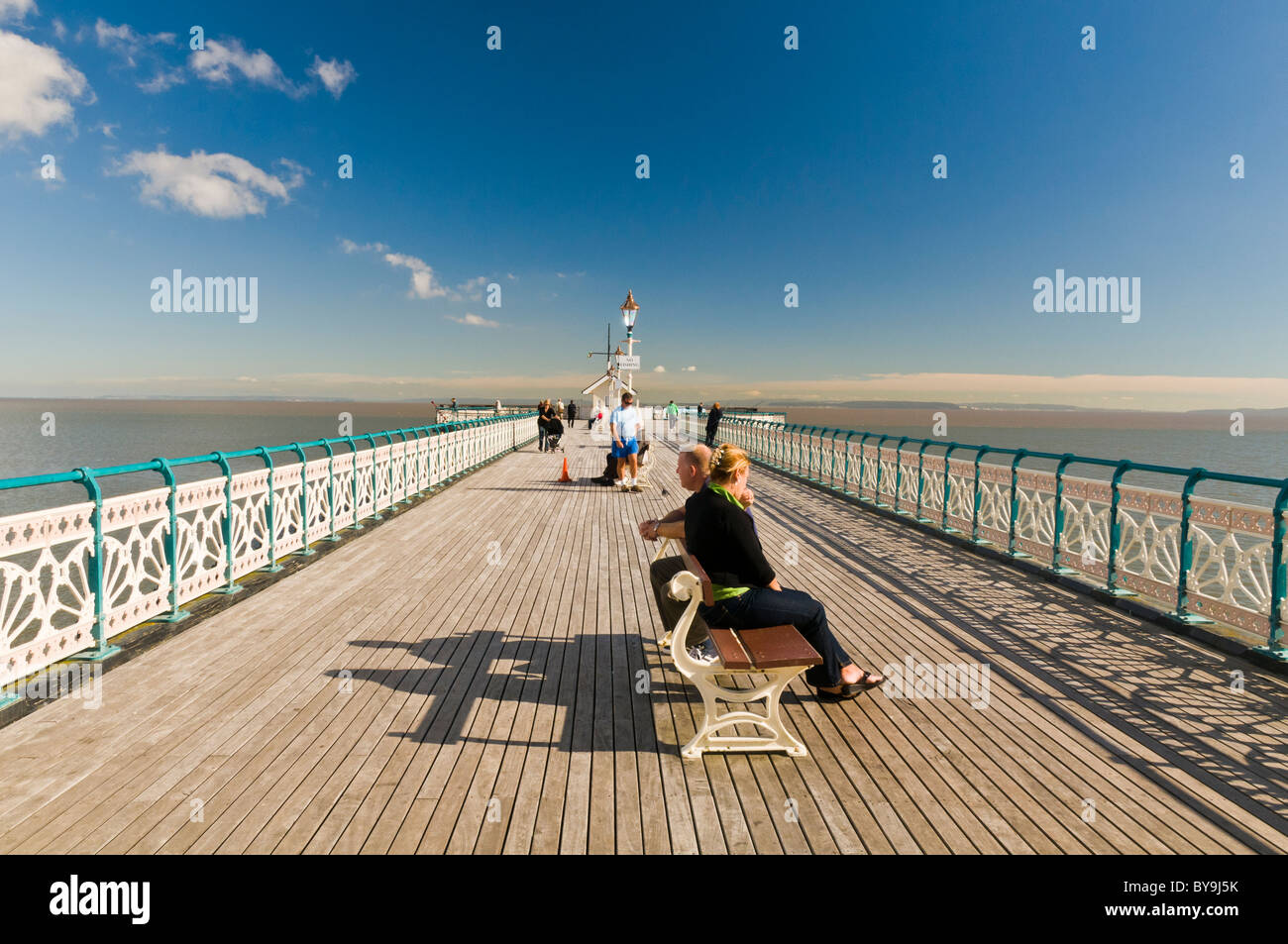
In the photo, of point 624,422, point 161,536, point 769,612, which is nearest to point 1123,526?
point 769,612

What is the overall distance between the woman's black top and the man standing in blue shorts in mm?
9405

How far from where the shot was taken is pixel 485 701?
4.14m

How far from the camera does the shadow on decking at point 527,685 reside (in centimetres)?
374

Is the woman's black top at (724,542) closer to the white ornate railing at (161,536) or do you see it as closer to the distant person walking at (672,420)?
the white ornate railing at (161,536)

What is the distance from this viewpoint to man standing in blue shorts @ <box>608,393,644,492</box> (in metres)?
13.6

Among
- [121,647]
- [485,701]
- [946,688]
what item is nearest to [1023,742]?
[946,688]

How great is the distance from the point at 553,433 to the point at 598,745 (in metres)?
21.9

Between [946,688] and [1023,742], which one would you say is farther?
[946,688]
